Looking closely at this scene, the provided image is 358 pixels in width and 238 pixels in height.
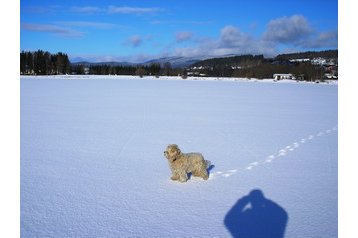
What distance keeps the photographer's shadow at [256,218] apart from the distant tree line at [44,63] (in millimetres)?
87999

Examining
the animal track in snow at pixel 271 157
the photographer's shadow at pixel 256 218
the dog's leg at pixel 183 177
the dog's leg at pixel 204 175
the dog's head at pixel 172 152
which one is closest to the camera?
the photographer's shadow at pixel 256 218

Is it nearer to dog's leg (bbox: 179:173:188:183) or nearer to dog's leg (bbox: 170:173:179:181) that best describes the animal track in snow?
dog's leg (bbox: 179:173:188:183)

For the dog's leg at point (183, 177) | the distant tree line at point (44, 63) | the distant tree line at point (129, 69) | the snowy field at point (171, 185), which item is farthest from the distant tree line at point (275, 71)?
the dog's leg at point (183, 177)

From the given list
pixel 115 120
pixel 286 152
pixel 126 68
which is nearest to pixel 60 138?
pixel 115 120

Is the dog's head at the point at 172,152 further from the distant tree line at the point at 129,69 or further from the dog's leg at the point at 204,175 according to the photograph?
the distant tree line at the point at 129,69

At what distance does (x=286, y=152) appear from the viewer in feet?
26.6

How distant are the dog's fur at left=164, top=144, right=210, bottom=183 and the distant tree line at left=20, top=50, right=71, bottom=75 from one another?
285ft

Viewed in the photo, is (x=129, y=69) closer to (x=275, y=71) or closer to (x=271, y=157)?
(x=275, y=71)

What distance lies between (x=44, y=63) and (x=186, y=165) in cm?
9403

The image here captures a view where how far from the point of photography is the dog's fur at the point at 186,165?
547cm

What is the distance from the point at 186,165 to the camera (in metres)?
5.58

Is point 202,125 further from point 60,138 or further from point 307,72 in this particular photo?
point 307,72
